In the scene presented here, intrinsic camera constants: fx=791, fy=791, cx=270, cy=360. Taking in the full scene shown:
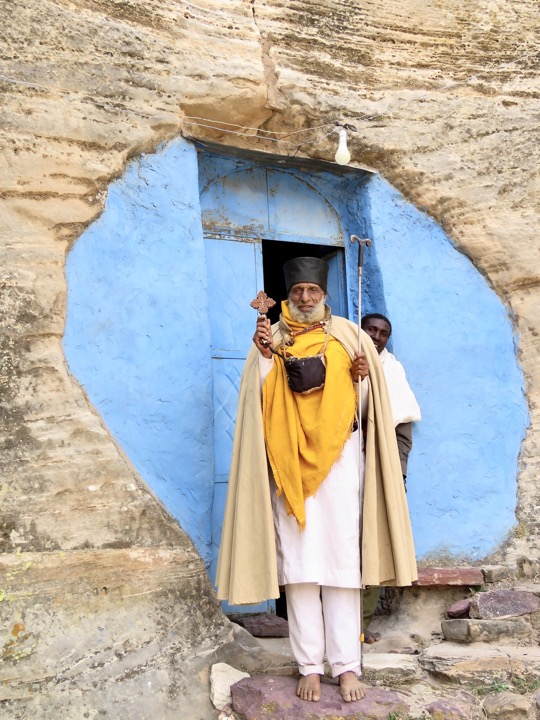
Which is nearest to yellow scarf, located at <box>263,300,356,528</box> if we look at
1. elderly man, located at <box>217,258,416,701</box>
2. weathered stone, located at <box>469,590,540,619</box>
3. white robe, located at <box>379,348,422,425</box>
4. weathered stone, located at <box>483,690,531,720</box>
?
elderly man, located at <box>217,258,416,701</box>

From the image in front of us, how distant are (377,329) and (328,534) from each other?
1667 mm

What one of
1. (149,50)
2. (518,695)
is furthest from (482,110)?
(518,695)

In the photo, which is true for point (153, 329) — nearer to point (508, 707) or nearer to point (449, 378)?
point (449, 378)

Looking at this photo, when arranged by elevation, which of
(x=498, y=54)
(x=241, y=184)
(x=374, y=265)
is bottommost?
(x=374, y=265)

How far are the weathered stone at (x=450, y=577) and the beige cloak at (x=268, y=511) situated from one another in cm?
104

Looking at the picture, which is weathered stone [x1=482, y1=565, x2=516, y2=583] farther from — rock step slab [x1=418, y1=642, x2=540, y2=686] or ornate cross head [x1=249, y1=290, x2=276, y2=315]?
ornate cross head [x1=249, y1=290, x2=276, y2=315]

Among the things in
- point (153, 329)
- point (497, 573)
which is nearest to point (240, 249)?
point (153, 329)

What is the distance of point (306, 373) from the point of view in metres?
3.72

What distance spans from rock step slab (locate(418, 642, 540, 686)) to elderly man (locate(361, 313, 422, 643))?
19.6 inches

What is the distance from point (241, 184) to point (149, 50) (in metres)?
1.05

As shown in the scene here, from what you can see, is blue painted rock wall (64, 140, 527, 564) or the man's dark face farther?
the man's dark face

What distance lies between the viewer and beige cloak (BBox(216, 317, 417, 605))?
3.61m

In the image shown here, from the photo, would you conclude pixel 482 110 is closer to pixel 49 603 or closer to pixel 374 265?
pixel 374 265

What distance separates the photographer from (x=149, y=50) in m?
4.79
